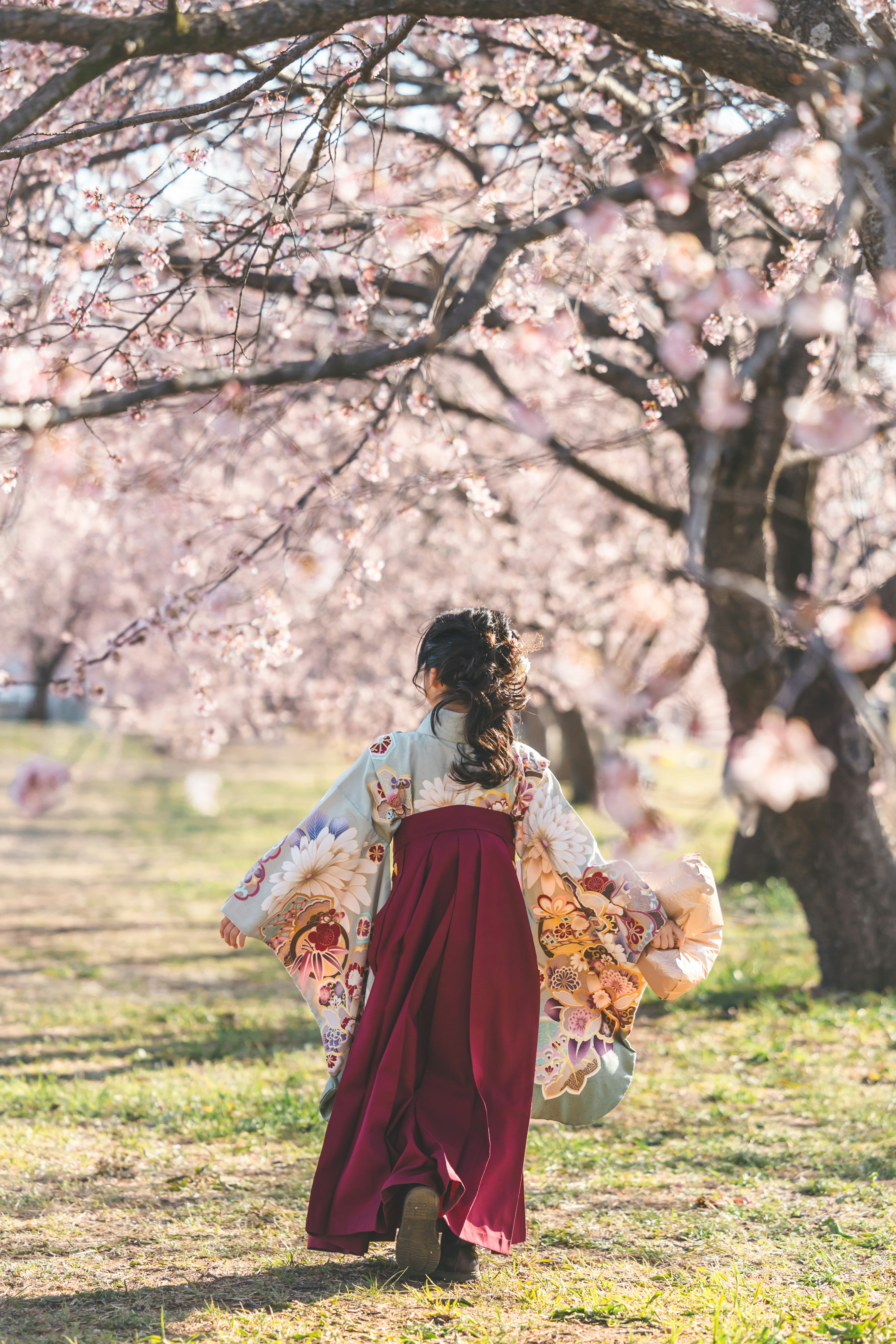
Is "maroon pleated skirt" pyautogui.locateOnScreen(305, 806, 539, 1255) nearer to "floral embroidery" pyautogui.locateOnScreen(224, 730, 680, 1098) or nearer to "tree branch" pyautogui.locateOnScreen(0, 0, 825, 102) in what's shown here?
"floral embroidery" pyautogui.locateOnScreen(224, 730, 680, 1098)

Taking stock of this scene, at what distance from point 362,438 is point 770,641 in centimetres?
236

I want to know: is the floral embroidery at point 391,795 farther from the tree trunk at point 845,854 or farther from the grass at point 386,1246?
the tree trunk at point 845,854

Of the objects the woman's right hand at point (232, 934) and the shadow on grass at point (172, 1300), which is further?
the woman's right hand at point (232, 934)

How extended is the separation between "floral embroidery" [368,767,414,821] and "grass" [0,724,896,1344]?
2.18 feet

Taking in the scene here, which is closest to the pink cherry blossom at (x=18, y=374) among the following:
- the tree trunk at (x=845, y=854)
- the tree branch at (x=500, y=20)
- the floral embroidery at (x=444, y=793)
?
the tree branch at (x=500, y=20)

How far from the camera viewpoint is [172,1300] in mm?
2674

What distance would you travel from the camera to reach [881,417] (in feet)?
17.5

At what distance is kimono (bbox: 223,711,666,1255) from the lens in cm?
277

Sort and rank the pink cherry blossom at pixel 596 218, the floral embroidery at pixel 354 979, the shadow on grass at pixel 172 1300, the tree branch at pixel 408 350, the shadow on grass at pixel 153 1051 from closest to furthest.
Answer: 1. the shadow on grass at pixel 172 1300
2. the floral embroidery at pixel 354 979
3. the tree branch at pixel 408 350
4. the pink cherry blossom at pixel 596 218
5. the shadow on grass at pixel 153 1051

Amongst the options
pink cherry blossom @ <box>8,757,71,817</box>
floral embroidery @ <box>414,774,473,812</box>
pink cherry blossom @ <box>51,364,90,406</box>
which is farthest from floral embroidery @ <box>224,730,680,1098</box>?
pink cherry blossom @ <box>8,757,71,817</box>

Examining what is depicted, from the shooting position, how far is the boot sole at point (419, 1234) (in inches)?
104

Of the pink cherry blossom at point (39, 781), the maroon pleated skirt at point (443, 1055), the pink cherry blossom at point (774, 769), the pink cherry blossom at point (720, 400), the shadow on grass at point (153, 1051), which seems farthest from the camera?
the pink cherry blossom at point (39, 781)

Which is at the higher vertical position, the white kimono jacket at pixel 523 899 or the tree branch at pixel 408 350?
the tree branch at pixel 408 350

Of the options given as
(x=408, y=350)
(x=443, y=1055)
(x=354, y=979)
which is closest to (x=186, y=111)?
(x=408, y=350)
